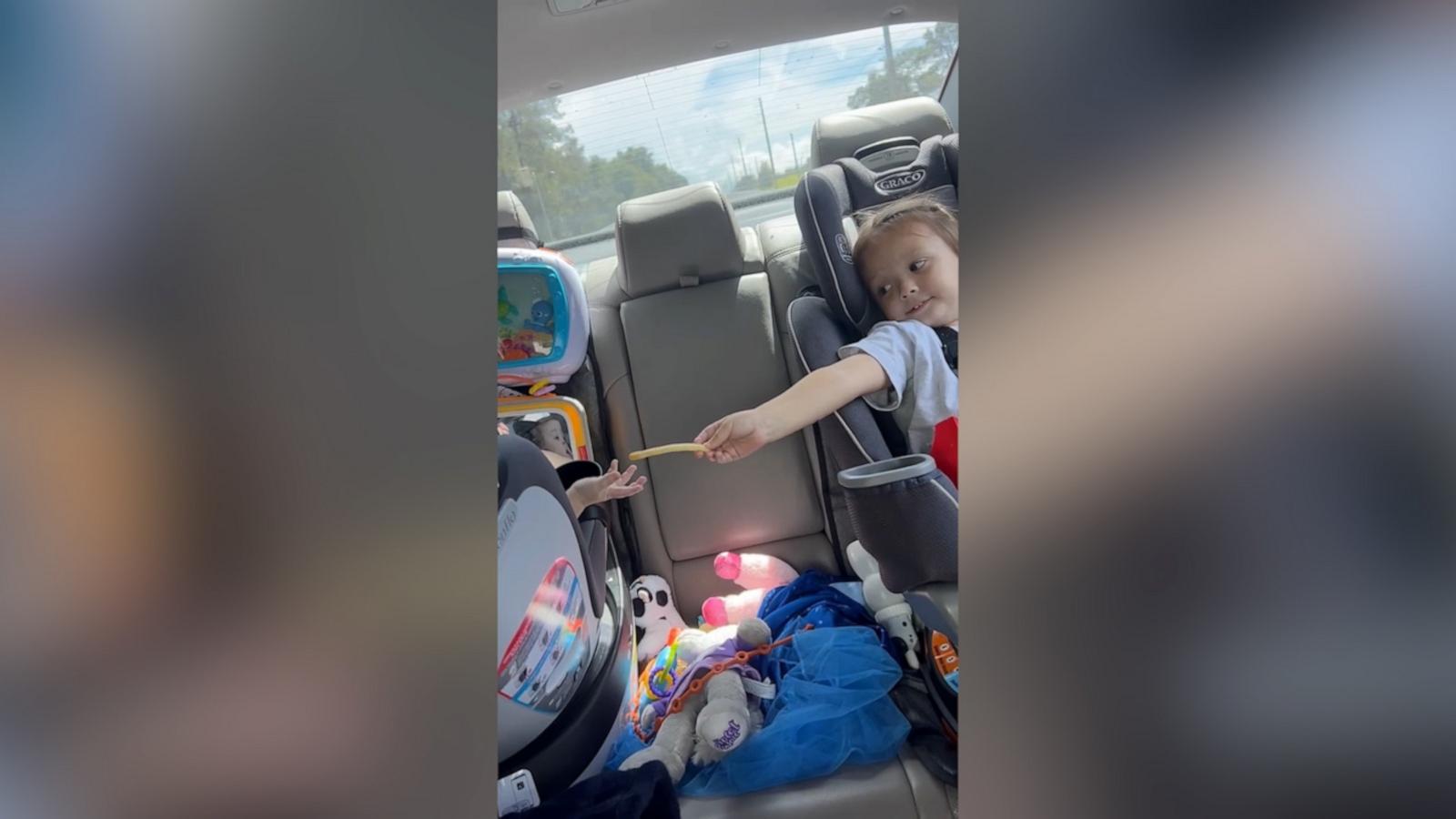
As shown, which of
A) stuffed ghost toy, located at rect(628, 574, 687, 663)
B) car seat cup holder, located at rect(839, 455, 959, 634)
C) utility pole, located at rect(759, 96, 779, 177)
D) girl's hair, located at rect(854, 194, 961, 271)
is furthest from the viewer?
utility pole, located at rect(759, 96, 779, 177)

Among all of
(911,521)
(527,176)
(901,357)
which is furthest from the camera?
(527,176)

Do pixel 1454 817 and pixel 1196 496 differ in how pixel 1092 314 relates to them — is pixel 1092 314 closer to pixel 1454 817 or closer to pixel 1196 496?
pixel 1196 496

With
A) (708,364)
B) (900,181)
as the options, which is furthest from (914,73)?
(708,364)

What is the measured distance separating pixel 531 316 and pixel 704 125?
0.51 meters

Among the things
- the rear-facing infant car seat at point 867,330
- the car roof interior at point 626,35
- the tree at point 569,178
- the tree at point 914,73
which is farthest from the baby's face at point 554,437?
the tree at point 914,73

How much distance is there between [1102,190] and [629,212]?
141 cm

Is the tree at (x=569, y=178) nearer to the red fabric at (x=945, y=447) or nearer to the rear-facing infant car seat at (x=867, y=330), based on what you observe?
the rear-facing infant car seat at (x=867, y=330)

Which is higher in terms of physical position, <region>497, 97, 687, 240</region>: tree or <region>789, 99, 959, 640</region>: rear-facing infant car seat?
<region>497, 97, 687, 240</region>: tree

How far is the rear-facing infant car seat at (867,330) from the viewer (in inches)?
29.8

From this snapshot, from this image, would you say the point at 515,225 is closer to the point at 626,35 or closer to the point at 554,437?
Answer: the point at 554,437

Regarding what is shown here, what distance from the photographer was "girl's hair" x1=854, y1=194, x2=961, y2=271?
0.86 m

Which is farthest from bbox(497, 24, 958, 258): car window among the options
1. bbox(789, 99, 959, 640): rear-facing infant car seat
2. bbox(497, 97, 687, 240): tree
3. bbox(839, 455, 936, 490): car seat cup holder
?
bbox(839, 455, 936, 490): car seat cup holder

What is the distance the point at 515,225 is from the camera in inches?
50.5

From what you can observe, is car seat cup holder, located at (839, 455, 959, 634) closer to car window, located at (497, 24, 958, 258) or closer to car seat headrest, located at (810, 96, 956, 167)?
car window, located at (497, 24, 958, 258)
